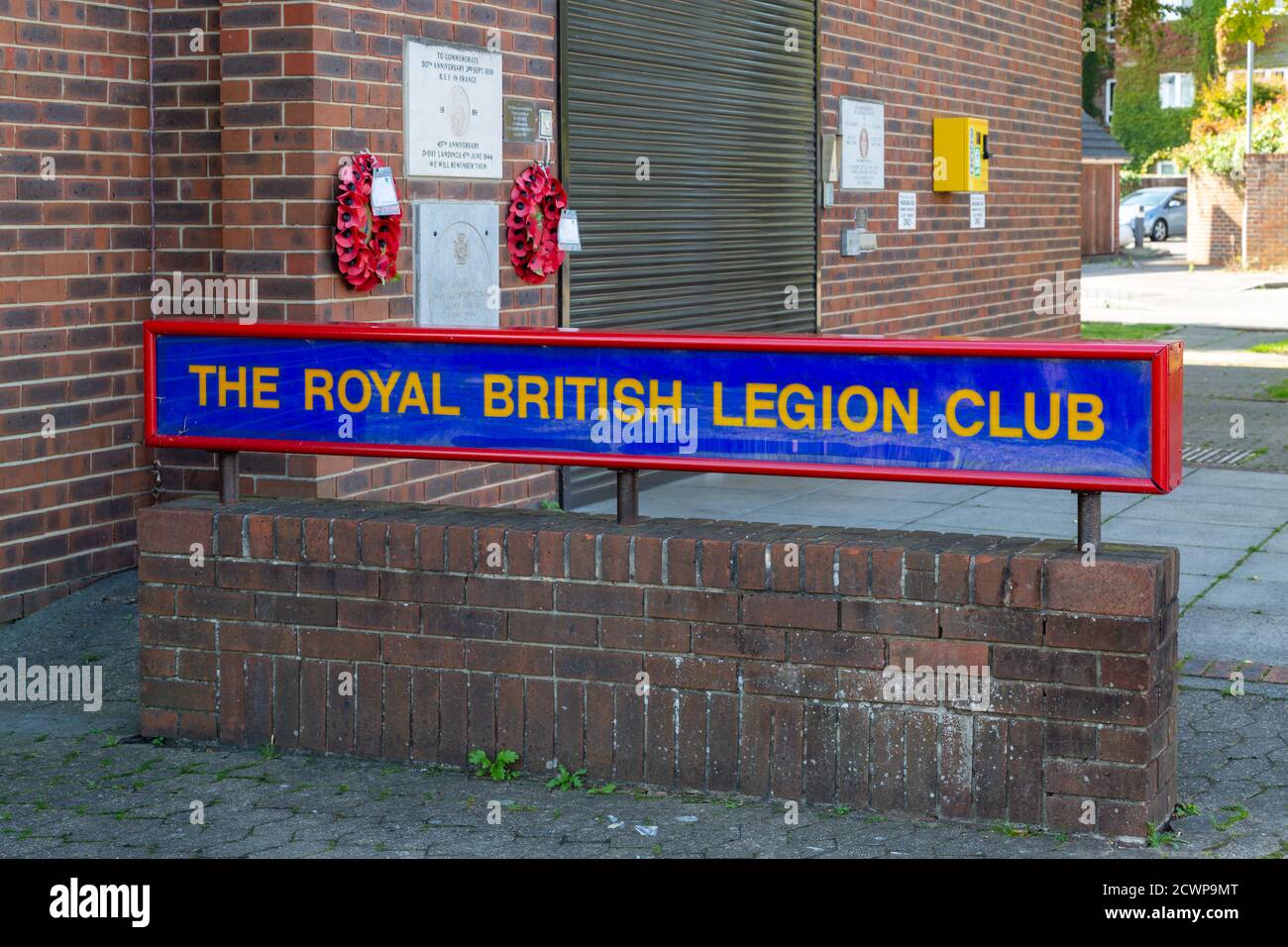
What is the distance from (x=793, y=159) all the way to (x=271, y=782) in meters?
8.29

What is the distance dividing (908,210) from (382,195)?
7.56 meters

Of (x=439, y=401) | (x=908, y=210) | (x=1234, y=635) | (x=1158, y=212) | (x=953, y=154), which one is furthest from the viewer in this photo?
(x=1158, y=212)

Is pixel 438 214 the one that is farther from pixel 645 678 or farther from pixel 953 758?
pixel 953 758

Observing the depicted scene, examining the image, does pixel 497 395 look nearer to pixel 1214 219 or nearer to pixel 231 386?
pixel 231 386

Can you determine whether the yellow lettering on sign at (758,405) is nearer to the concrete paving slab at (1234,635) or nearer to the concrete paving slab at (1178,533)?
the concrete paving slab at (1234,635)

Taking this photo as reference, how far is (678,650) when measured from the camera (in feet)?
18.7

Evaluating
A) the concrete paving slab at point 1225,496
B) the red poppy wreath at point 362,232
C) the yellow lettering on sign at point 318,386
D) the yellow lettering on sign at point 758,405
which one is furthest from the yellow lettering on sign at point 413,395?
the concrete paving slab at point 1225,496

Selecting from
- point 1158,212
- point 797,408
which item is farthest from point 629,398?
point 1158,212

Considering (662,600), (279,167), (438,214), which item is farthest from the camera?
(438,214)

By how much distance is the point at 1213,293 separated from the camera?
107 feet

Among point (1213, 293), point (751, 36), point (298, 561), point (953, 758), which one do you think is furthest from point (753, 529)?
point (1213, 293)

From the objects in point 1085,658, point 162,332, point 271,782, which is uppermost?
point 162,332

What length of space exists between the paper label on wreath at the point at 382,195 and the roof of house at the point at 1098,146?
34.7 m

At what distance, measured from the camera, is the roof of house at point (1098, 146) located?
4203cm
